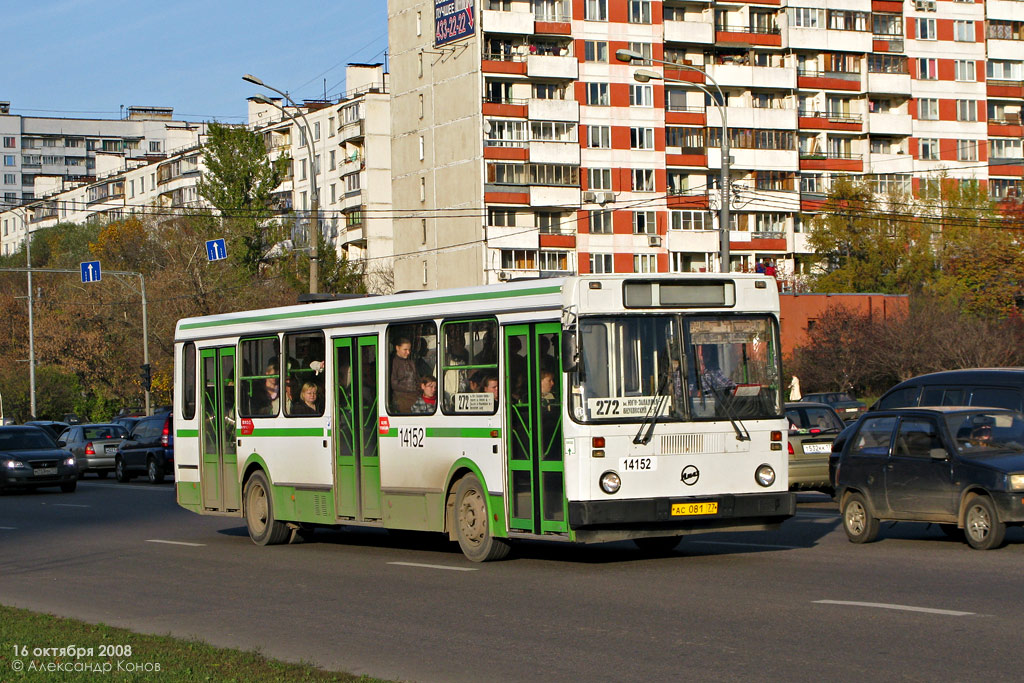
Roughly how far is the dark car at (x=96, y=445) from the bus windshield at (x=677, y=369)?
31.4 meters

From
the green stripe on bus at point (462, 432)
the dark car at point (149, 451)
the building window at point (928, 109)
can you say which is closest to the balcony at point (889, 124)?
the building window at point (928, 109)

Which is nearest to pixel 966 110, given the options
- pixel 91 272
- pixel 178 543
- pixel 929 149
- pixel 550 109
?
pixel 929 149

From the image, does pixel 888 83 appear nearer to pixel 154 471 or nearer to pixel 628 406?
pixel 154 471

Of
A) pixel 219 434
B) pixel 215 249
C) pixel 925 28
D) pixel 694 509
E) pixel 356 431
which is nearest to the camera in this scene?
pixel 694 509

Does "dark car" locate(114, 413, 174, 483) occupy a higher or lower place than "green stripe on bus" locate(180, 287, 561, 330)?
lower

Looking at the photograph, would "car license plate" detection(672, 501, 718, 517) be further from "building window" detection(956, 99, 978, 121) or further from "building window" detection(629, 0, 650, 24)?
"building window" detection(956, 99, 978, 121)

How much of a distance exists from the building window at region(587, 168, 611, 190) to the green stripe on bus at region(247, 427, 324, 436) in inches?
2680

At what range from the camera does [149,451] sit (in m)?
38.6

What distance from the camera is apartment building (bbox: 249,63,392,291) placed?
100 metres

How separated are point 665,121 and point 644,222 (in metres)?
6.19

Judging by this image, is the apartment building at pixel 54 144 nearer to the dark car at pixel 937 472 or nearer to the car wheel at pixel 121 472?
the car wheel at pixel 121 472

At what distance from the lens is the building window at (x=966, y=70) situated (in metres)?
98.9

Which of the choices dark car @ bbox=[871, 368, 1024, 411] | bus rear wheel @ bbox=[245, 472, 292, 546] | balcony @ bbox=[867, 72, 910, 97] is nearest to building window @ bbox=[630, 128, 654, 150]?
balcony @ bbox=[867, 72, 910, 97]

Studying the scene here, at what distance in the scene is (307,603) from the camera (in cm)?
1292
